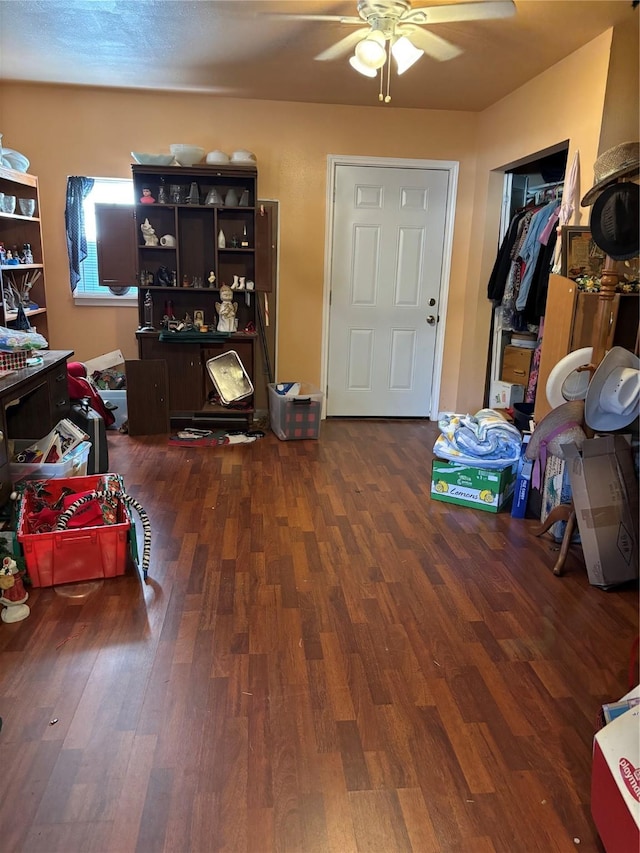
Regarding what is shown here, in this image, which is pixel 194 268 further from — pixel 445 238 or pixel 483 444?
pixel 483 444

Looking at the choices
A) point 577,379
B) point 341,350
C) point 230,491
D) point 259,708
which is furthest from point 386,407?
point 259,708

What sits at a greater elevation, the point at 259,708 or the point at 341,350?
the point at 341,350

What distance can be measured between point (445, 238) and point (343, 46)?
2.17 m

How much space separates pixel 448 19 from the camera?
2633mm

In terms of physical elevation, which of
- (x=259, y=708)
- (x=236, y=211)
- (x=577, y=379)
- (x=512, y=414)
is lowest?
(x=259, y=708)

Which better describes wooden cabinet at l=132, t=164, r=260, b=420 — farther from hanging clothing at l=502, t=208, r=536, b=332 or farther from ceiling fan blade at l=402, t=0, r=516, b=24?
ceiling fan blade at l=402, t=0, r=516, b=24

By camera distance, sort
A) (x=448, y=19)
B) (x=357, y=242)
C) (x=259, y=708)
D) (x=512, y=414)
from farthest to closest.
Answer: (x=357, y=242), (x=512, y=414), (x=448, y=19), (x=259, y=708)

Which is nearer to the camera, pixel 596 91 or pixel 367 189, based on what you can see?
pixel 596 91

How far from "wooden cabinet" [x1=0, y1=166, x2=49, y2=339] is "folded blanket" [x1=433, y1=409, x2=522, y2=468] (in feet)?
10.6

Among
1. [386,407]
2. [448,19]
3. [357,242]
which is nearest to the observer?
[448,19]

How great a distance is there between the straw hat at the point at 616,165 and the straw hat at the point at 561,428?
1.04m

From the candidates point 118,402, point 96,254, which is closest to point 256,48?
point 96,254

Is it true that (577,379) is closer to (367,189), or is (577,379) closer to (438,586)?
(438,586)

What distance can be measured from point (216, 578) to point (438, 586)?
0.99m
